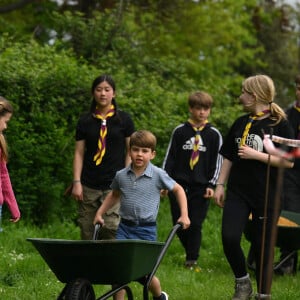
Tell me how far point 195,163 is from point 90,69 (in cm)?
392

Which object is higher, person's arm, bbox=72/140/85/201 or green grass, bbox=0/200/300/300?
person's arm, bbox=72/140/85/201

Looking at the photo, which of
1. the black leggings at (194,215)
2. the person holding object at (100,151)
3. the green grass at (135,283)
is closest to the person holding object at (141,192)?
the green grass at (135,283)

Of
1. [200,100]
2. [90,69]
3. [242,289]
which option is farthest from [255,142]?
[90,69]

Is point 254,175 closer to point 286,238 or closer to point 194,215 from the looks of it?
point 286,238

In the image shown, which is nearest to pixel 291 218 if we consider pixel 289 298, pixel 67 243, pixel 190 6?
pixel 289 298

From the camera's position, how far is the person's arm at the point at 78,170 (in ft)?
27.2

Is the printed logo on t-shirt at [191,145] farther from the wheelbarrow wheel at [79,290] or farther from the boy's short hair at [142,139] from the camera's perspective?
the wheelbarrow wheel at [79,290]

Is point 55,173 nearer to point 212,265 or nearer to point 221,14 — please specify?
point 212,265

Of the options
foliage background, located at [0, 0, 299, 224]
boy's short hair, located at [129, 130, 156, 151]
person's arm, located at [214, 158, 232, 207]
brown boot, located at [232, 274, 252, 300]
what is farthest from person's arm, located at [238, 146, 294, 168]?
foliage background, located at [0, 0, 299, 224]

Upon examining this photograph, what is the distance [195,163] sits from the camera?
940cm

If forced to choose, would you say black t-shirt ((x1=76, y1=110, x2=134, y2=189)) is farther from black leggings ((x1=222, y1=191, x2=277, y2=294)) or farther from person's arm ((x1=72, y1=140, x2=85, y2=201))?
black leggings ((x1=222, y1=191, x2=277, y2=294))

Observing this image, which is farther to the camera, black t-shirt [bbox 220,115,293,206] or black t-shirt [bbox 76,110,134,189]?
black t-shirt [bbox 76,110,134,189]

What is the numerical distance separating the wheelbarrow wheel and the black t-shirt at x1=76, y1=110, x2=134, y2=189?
248 centimetres

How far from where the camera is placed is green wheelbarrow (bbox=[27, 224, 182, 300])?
5.59 meters
